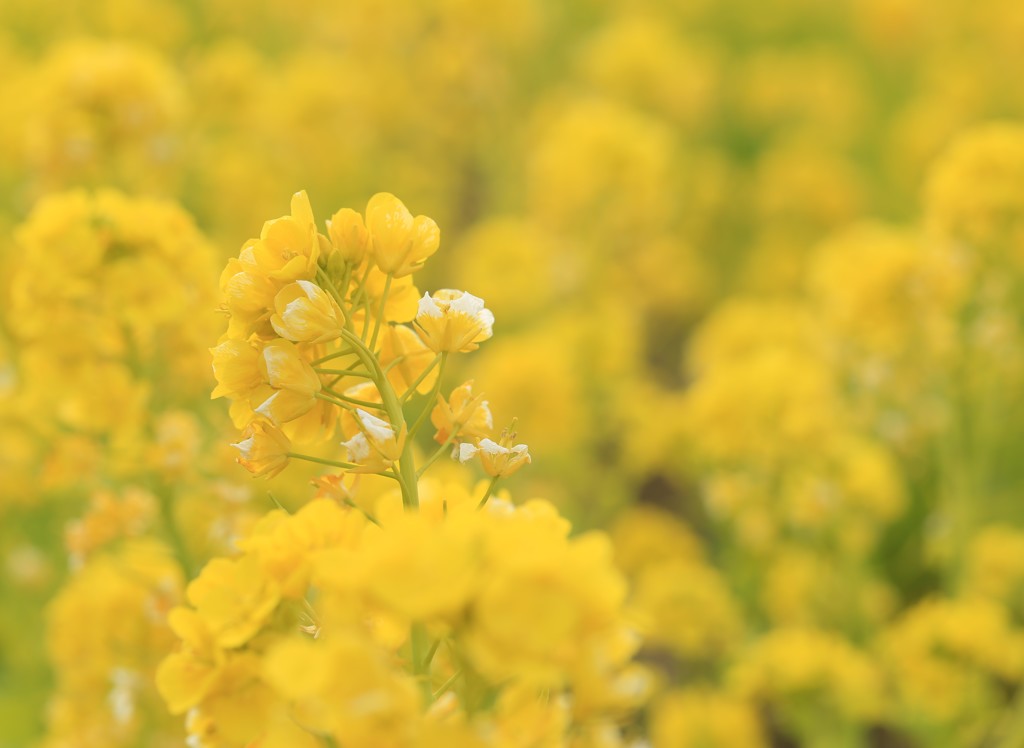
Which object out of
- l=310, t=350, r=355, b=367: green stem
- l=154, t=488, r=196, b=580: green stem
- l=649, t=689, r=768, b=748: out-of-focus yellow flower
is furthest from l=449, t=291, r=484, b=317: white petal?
l=649, t=689, r=768, b=748: out-of-focus yellow flower

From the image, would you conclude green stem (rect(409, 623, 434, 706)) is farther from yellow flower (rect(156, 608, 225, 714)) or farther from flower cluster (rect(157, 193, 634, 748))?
yellow flower (rect(156, 608, 225, 714))

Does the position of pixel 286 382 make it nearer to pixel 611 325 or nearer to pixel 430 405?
pixel 430 405

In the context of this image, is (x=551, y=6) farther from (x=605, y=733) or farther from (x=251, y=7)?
(x=605, y=733)

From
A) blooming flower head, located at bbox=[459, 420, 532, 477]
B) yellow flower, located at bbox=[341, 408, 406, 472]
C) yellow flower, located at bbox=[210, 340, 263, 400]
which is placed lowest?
yellow flower, located at bbox=[341, 408, 406, 472]

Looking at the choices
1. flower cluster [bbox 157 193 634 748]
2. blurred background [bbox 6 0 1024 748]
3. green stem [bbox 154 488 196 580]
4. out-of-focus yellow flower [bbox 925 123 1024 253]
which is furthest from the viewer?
out-of-focus yellow flower [bbox 925 123 1024 253]

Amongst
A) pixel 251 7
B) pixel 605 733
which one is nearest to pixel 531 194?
pixel 251 7

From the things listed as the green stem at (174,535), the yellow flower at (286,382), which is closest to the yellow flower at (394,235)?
the yellow flower at (286,382)

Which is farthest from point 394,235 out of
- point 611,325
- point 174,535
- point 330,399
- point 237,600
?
point 611,325

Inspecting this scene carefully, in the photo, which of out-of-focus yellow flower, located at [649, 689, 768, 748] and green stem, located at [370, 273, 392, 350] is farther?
out-of-focus yellow flower, located at [649, 689, 768, 748]
